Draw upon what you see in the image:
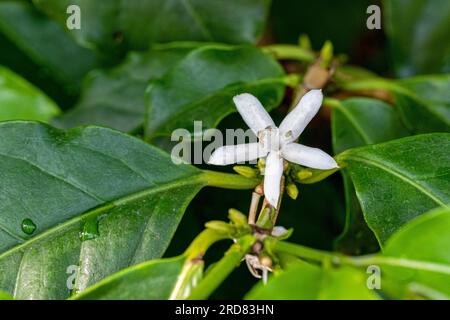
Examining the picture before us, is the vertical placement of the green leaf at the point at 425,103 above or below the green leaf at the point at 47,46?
below

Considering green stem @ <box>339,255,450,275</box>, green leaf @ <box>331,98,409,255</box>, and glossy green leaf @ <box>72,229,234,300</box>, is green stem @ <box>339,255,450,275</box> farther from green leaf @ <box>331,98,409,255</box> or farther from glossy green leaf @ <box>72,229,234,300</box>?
green leaf @ <box>331,98,409,255</box>

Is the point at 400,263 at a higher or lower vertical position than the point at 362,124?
lower

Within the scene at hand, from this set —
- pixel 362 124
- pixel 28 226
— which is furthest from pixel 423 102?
pixel 28 226

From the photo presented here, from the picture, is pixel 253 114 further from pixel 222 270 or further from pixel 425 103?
pixel 425 103

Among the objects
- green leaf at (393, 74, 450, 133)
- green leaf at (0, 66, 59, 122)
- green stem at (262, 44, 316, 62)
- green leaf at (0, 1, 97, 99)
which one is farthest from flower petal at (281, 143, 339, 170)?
green leaf at (0, 1, 97, 99)

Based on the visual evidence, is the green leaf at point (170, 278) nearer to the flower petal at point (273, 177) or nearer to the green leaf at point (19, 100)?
the flower petal at point (273, 177)

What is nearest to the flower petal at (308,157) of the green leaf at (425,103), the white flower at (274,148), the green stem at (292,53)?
the white flower at (274,148)
